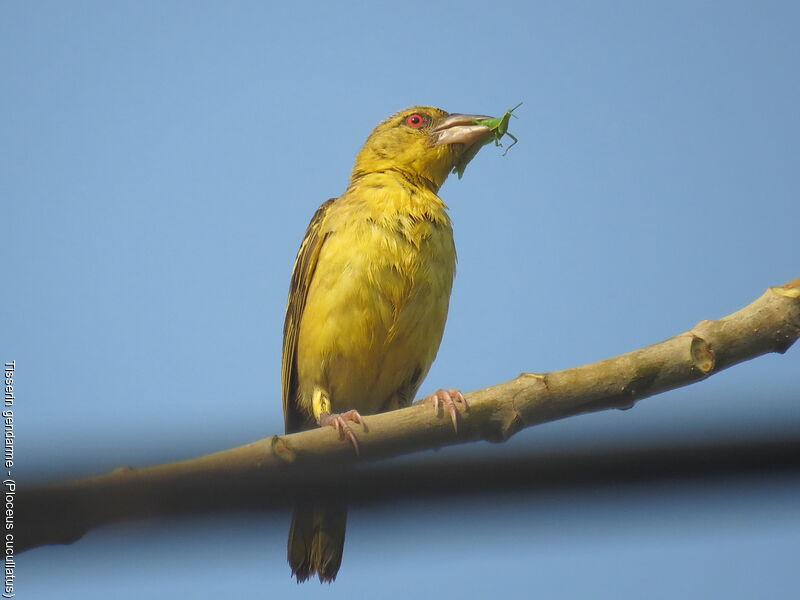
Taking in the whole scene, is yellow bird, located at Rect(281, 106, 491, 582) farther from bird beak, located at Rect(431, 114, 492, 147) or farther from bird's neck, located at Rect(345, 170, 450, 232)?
bird beak, located at Rect(431, 114, 492, 147)

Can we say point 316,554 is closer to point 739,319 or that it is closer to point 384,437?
point 384,437

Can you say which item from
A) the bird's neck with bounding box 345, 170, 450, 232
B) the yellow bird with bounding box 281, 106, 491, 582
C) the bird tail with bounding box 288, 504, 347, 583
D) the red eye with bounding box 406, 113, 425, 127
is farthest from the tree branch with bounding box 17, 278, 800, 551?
the red eye with bounding box 406, 113, 425, 127

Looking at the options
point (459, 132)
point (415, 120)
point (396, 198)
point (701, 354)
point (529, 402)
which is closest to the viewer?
point (701, 354)

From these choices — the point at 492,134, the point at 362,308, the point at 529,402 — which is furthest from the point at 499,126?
the point at 529,402

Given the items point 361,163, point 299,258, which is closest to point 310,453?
point 299,258

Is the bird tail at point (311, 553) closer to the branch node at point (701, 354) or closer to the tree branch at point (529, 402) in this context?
the tree branch at point (529, 402)

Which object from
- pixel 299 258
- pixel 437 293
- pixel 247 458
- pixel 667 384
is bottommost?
pixel 247 458

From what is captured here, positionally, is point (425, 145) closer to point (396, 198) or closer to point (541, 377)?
point (396, 198)
